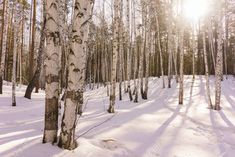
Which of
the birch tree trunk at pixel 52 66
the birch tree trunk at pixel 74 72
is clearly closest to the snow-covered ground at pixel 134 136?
the birch tree trunk at pixel 74 72

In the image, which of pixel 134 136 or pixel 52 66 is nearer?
pixel 52 66

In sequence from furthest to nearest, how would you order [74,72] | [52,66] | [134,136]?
[134,136]
[52,66]
[74,72]

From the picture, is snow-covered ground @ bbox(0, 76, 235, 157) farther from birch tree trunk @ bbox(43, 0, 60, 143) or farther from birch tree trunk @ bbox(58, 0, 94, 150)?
birch tree trunk @ bbox(43, 0, 60, 143)

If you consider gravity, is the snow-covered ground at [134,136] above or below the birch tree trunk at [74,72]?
below

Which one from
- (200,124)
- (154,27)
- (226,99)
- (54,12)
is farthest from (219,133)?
(154,27)

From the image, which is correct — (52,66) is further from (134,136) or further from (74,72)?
(134,136)

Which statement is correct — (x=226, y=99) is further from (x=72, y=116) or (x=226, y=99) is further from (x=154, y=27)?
(x=154, y=27)

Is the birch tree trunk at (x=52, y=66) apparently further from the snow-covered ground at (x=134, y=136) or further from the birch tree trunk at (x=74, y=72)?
the snow-covered ground at (x=134, y=136)

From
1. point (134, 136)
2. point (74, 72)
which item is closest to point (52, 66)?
point (74, 72)

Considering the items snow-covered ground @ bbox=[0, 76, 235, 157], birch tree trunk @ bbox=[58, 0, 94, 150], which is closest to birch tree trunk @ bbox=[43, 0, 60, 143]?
birch tree trunk @ bbox=[58, 0, 94, 150]

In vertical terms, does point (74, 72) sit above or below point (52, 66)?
below

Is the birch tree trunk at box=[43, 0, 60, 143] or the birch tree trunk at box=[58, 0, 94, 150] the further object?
the birch tree trunk at box=[43, 0, 60, 143]

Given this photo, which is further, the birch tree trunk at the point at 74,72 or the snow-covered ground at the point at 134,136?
the snow-covered ground at the point at 134,136

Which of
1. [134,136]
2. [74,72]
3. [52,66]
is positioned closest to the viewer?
[74,72]
